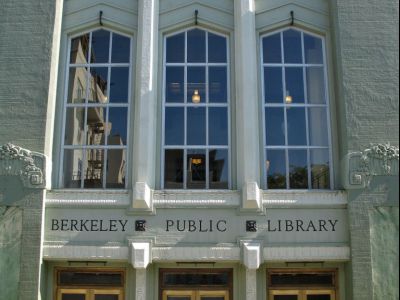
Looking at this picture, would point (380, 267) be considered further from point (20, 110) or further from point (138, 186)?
point (20, 110)

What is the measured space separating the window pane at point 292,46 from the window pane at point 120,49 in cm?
311

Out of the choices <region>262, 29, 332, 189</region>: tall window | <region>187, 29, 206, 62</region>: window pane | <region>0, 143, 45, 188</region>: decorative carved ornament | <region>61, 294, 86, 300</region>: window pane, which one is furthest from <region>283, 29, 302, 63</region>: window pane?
<region>61, 294, 86, 300</region>: window pane

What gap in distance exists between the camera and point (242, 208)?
10.9 meters

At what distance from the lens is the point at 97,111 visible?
11.8 metres

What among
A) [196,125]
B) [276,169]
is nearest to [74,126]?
[196,125]

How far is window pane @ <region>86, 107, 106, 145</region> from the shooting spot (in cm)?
1163

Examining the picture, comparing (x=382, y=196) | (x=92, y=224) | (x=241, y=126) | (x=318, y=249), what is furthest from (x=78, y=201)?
(x=382, y=196)

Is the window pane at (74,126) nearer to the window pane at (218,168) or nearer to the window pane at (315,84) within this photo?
the window pane at (218,168)

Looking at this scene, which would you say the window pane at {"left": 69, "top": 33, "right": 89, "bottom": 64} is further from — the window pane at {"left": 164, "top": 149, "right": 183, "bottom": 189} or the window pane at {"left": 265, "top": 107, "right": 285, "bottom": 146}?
the window pane at {"left": 265, "top": 107, "right": 285, "bottom": 146}

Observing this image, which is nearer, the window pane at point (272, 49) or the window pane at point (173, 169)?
the window pane at point (173, 169)

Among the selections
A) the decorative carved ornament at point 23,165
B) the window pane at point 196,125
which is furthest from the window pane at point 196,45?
the decorative carved ornament at point 23,165

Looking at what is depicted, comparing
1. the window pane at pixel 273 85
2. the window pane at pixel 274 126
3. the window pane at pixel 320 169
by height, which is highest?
the window pane at pixel 273 85

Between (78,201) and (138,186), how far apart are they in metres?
1.15

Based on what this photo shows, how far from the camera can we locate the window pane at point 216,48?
1195 cm
